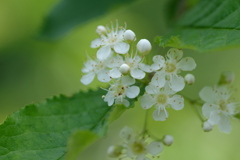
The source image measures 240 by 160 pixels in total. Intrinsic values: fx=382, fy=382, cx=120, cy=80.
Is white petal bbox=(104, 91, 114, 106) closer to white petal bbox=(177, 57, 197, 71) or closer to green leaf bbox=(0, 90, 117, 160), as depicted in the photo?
green leaf bbox=(0, 90, 117, 160)

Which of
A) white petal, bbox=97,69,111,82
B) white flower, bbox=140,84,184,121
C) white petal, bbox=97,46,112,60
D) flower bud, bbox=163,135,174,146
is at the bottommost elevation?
flower bud, bbox=163,135,174,146

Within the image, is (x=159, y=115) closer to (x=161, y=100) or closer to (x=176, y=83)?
(x=161, y=100)

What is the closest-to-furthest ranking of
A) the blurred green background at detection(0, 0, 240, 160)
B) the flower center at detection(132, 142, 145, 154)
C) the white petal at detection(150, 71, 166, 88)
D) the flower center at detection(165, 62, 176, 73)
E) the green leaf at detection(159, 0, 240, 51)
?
the green leaf at detection(159, 0, 240, 51), the white petal at detection(150, 71, 166, 88), the flower center at detection(165, 62, 176, 73), the flower center at detection(132, 142, 145, 154), the blurred green background at detection(0, 0, 240, 160)

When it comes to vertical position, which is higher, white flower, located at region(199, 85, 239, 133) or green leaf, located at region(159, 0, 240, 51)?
green leaf, located at region(159, 0, 240, 51)

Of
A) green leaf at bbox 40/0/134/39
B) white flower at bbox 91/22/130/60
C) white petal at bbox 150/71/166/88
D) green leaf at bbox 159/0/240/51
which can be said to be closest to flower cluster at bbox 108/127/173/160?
white petal at bbox 150/71/166/88

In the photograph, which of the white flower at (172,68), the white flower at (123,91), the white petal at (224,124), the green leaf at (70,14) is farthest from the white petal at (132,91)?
the green leaf at (70,14)

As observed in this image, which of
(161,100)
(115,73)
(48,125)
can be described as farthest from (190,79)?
(48,125)
